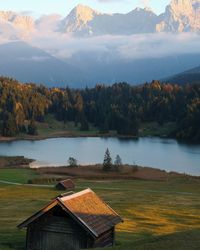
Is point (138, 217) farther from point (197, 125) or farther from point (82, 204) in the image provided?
point (197, 125)

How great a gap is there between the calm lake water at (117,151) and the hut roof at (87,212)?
2926 inches

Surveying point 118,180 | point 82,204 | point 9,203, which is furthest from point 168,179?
point 82,204

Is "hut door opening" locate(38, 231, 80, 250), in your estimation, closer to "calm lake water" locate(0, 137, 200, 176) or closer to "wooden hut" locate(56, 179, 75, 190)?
"wooden hut" locate(56, 179, 75, 190)

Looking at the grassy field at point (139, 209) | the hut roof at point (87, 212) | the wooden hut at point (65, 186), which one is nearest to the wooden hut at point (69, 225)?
the hut roof at point (87, 212)

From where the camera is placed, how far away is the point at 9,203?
65.8 metres

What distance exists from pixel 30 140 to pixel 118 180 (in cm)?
10588

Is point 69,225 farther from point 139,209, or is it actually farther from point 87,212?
point 139,209

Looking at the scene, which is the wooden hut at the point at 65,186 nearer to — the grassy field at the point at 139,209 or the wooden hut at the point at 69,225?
the grassy field at the point at 139,209

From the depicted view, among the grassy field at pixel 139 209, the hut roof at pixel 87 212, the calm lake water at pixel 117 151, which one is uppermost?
the hut roof at pixel 87 212

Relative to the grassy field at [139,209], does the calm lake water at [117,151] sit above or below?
above

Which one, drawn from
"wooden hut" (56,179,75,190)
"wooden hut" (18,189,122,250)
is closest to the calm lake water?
"wooden hut" (56,179,75,190)

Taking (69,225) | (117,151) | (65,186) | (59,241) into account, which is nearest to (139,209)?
(65,186)

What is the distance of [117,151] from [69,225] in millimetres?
119016

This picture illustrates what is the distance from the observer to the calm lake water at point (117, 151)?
12850 centimetres
